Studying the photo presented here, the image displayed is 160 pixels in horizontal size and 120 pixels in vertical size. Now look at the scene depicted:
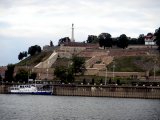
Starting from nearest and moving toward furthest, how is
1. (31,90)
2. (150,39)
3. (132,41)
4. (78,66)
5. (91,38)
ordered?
(31,90)
(78,66)
(150,39)
(132,41)
(91,38)

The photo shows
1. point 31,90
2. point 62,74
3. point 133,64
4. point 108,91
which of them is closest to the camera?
point 108,91

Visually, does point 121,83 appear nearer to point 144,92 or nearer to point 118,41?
point 144,92

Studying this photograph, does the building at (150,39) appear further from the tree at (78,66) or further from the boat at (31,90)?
the boat at (31,90)

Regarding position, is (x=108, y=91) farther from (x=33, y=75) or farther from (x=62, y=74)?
(x=33, y=75)

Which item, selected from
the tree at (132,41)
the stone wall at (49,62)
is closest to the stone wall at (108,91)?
the stone wall at (49,62)

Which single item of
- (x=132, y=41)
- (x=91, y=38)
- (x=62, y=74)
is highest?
(x=91, y=38)

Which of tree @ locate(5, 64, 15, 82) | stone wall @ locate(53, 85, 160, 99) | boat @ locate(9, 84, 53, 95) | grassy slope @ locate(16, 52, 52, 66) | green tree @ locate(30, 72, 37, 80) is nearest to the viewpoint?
stone wall @ locate(53, 85, 160, 99)

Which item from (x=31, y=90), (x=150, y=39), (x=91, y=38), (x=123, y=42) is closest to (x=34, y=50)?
(x=123, y=42)

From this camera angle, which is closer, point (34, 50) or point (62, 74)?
point (62, 74)

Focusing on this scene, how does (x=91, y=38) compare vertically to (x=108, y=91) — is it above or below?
above

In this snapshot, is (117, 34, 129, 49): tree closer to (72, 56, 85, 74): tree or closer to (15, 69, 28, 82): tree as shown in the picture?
(72, 56, 85, 74): tree

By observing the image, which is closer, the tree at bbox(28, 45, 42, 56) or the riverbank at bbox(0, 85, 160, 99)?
the riverbank at bbox(0, 85, 160, 99)

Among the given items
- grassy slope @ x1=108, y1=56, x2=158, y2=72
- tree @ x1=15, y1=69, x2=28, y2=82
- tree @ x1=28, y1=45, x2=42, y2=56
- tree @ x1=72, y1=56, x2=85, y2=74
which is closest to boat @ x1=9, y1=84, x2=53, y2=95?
tree @ x1=15, y1=69, x2=28, y2=82

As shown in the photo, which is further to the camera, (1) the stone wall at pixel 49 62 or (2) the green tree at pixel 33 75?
(1) the stone wall at pixel 49 62
